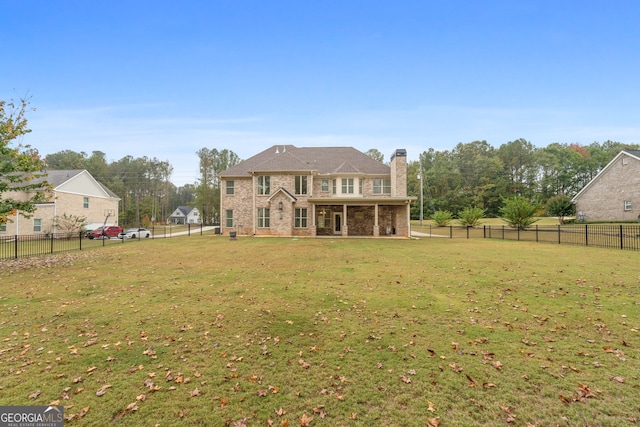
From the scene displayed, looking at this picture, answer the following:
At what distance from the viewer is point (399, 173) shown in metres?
24.8

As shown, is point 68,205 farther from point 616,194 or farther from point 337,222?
point 616,194

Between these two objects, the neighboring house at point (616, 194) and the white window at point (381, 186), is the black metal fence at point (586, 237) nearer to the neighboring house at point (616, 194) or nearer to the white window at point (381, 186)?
the white window at point (381, 186)

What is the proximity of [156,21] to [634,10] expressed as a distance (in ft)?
95.2

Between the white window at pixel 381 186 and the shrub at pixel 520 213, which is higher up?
the white window at pixel 381 186

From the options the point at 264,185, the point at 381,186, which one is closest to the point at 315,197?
the point at 264,185

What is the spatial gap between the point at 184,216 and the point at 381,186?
68935 mm

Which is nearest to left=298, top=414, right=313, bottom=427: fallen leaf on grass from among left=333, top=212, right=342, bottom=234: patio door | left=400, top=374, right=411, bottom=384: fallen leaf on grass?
left=400, top=374, right=411, bottom=384: fallen leaf on grass

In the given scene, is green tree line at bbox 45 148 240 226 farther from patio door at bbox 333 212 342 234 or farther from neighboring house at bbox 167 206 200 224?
patio door at bbox 333 212 342 234

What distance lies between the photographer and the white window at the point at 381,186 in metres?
25.8

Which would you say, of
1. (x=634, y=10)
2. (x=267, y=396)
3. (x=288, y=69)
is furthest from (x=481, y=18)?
(x=267, y=396)

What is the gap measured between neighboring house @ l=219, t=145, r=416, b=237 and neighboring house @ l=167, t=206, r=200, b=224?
56.4 metres

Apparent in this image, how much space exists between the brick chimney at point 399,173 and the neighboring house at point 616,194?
24.0 metres

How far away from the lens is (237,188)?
26.2 meters

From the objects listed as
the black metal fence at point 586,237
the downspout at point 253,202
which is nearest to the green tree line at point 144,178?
the downspout at point 253,202
